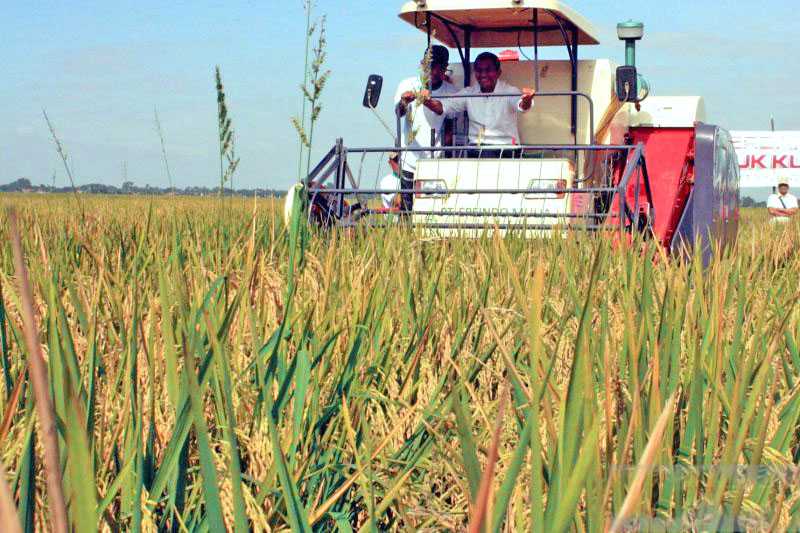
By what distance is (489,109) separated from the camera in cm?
757

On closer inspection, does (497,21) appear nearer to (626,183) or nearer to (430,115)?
(430,115)

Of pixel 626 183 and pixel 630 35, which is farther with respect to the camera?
pixel 630 35

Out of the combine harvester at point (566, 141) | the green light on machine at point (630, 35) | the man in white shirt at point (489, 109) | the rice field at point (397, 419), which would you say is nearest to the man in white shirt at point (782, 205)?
the combine harvester at point (566, 141)

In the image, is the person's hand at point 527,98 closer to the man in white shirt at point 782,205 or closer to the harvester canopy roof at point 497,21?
the harvester canopy roof at point 497,21

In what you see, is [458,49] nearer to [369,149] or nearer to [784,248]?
[369,149]

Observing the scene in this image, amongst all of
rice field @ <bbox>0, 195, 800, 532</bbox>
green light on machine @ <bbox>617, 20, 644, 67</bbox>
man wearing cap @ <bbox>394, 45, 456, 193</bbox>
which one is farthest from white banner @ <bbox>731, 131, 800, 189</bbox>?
rice field @ <bbox>0, 195, 800, 532</bbox>

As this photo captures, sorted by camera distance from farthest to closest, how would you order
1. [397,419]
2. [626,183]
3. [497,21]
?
1. [497,21]
2. [626,183]
3. [397,419]

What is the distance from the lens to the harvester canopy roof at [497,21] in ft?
24.0

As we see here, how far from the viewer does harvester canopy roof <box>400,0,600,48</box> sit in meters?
7.31

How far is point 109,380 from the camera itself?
6.18 feet

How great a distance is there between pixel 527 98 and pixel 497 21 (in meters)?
0.99

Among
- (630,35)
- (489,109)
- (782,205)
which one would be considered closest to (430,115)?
(489,109)

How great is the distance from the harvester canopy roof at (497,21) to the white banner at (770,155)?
16.1 m

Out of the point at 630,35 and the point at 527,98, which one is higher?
the point at 630,35
